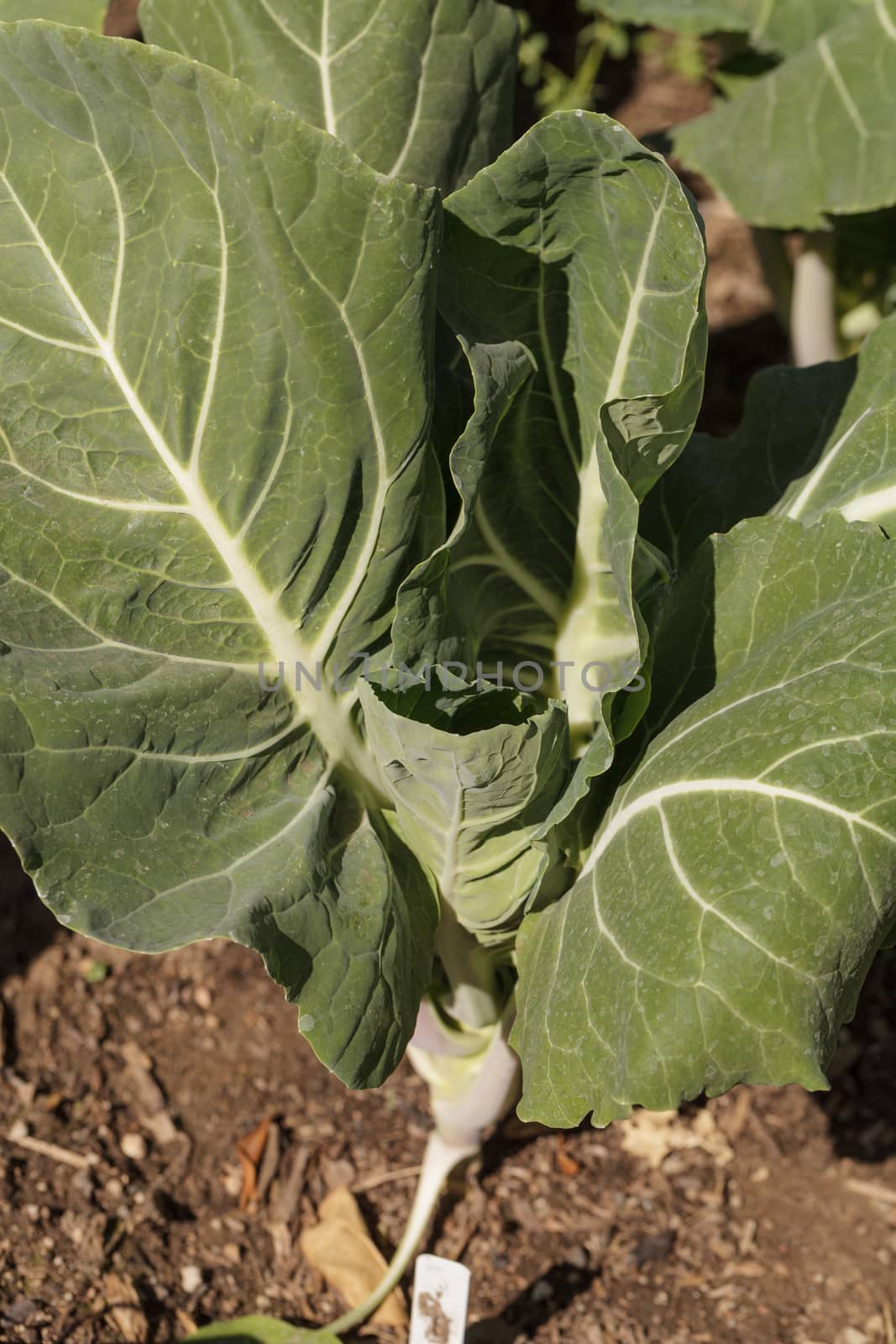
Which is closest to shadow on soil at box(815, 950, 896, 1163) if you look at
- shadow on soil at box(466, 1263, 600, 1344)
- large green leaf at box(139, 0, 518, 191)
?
shadow on soil at box(466, 1263, 600, 1344)

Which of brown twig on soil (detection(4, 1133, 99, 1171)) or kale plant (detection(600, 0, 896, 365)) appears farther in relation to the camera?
kale plant (detection(600, 0, 896, 365))

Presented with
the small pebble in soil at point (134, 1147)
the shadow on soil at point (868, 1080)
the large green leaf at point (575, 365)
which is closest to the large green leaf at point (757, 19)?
the large green leaf at point (575, 365)

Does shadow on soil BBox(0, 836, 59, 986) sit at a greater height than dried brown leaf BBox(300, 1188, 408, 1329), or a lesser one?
greater

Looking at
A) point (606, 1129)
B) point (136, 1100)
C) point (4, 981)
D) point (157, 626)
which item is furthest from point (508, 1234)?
point (157, 626)

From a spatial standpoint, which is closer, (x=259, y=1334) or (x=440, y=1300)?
(x=440, y=1300)

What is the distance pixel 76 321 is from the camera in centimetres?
152

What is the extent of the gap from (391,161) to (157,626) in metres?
0.80

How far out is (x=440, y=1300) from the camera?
6.17 feet

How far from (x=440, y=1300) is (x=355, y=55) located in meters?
1.84

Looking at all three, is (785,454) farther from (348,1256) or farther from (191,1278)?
(191,1278)

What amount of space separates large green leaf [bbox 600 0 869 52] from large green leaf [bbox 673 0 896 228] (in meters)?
0.06

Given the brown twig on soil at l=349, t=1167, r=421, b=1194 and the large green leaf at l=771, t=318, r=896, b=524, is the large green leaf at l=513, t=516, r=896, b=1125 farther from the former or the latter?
the brown twig on soil at l=349, t=1167, r=421, b=1194

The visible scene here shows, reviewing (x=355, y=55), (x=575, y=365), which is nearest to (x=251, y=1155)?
(x=575, y=365)

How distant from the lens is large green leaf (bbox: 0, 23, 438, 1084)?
56.7 inches
